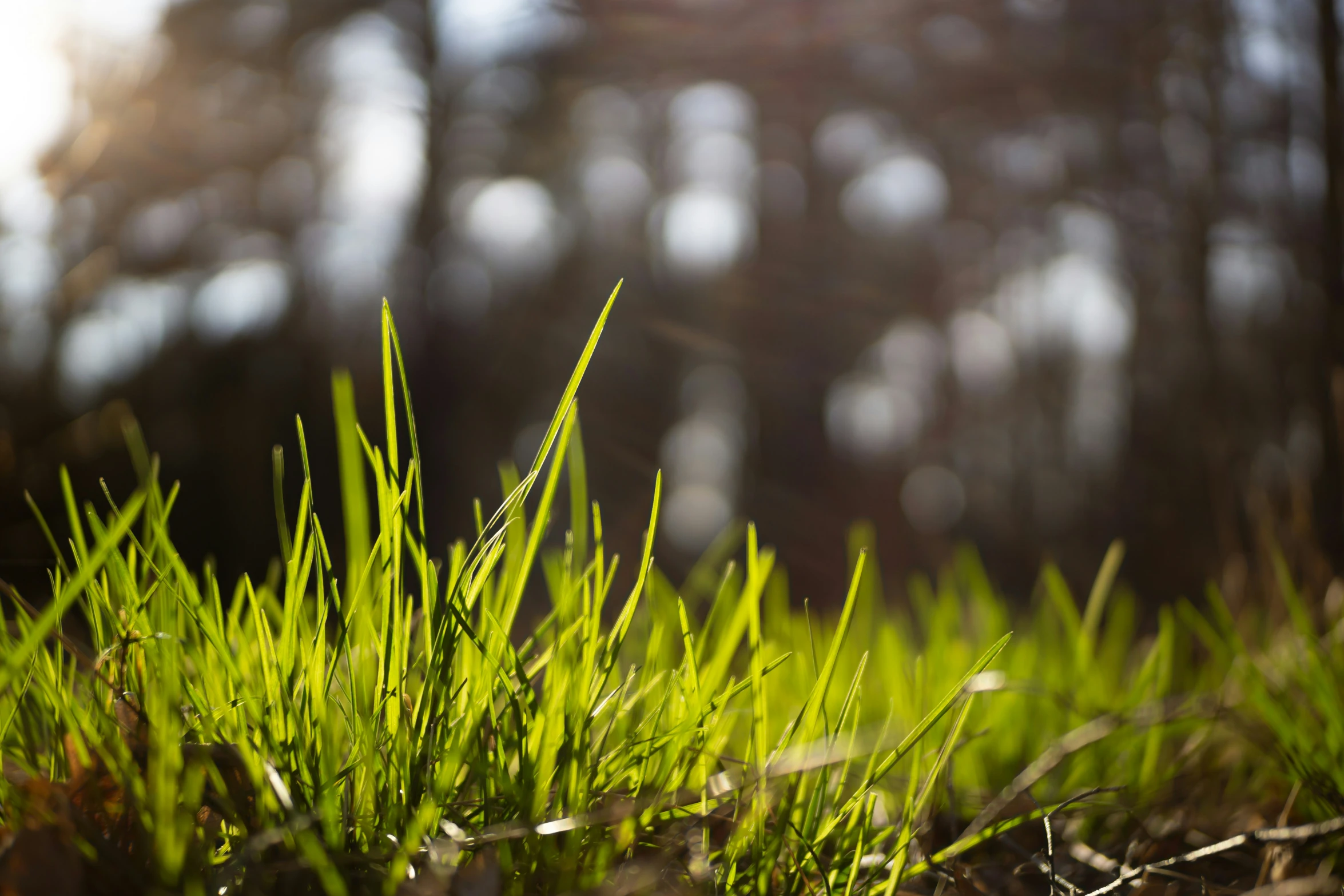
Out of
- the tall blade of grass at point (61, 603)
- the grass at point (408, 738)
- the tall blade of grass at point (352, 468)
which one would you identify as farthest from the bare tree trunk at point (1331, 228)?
the tall blade of grass at point (61, 603)

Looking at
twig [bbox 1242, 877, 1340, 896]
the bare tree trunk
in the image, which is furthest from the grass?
the bare tree trunk

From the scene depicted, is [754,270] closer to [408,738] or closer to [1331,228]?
[1331,228]

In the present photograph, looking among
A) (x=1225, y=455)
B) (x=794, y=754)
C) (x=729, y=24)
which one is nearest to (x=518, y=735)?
(x=794, y=754)

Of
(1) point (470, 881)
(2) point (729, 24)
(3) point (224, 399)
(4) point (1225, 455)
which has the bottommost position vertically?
(3) point (224, 399)

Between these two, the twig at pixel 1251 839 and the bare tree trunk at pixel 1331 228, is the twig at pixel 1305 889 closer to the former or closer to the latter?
the twig at pixel 1251 839

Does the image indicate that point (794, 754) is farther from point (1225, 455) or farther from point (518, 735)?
point (1225, 455)

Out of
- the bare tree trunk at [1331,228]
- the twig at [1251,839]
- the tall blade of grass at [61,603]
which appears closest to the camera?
the tall blade of grass at [61,603]

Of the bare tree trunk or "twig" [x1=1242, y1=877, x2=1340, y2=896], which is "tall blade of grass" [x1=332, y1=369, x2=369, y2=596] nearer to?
"twig" [x1=1242, y1=877, x2=1340, y2=896]

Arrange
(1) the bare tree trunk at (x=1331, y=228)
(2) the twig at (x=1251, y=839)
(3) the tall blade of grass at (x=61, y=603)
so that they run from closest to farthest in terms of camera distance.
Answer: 1. (3) the tall blade of grass at (x=61, y=603)
2. (2) the twig at (x=1251, y=839)
3. (1) the bare tree trunk at (x=1331, y=228)

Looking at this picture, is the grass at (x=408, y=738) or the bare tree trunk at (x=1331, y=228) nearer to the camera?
the grass at (x=408, y=738)
